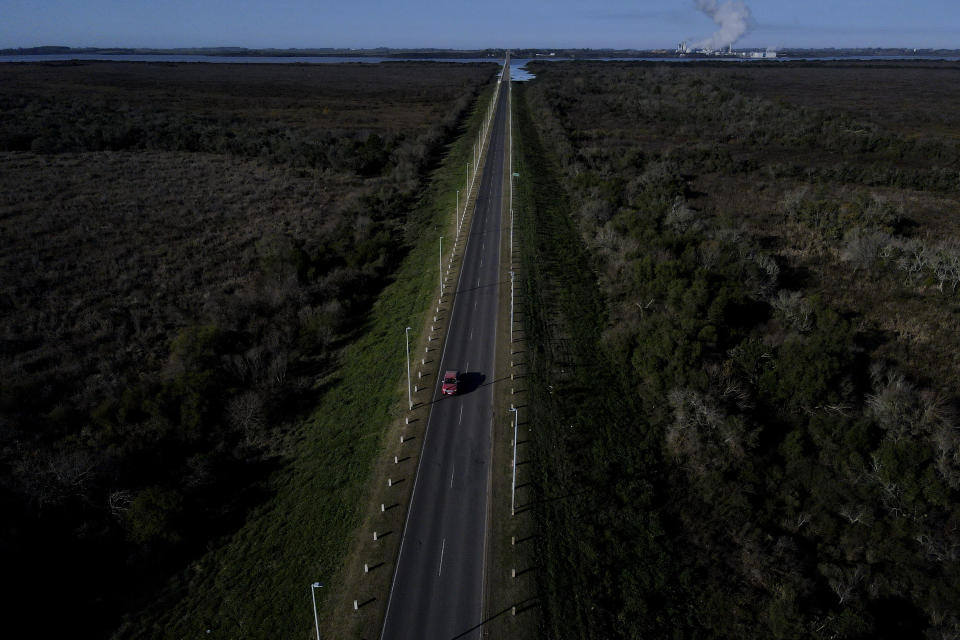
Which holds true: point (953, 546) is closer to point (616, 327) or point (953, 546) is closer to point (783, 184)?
point (616, 327)

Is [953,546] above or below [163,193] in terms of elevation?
below

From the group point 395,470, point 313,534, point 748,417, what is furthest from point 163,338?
point 748,417

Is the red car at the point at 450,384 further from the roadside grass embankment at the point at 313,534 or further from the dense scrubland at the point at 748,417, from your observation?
the dense scrubland at the point at 748,417

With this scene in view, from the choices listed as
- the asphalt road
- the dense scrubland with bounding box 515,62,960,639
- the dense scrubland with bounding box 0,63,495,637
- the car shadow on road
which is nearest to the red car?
the asphalt road

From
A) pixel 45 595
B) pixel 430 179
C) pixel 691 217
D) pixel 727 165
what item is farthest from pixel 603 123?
pixel 45 595

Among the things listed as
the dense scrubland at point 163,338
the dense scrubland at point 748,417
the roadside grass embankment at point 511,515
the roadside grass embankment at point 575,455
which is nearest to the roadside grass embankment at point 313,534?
the dense scrubland at point 163,338

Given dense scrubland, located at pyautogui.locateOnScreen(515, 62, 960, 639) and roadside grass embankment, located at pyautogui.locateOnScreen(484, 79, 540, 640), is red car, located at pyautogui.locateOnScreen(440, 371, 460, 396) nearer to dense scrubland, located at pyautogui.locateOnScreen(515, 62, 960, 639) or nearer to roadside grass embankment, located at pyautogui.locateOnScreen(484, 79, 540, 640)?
roadside grass embankment, located at pyautogui.locateOnScreen(484, 79, 540, 640)

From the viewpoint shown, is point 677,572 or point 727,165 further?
point 727,165

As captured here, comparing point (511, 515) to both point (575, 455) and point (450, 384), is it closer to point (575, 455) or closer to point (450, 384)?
point (575, 455)
